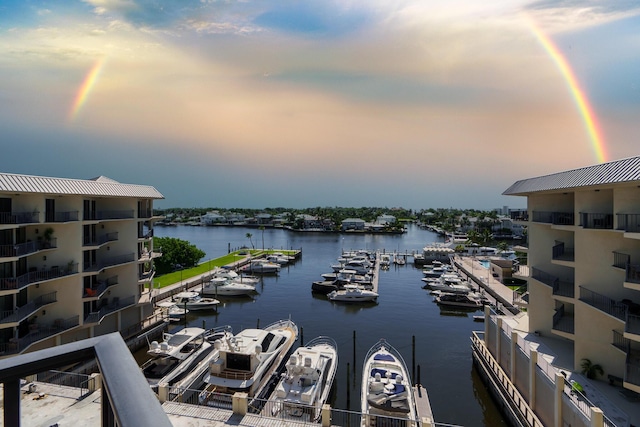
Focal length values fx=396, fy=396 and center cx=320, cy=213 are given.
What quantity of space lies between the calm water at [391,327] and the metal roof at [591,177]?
47.0 feet

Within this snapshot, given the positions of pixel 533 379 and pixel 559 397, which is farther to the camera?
pixel 533 379

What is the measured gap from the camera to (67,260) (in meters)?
28.1

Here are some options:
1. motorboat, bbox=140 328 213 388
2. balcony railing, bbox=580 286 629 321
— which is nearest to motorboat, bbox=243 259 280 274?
motorboat, bbox=140 328 213 388

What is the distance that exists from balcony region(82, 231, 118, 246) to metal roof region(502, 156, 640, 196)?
104 feet

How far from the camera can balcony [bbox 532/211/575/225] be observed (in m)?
24.3

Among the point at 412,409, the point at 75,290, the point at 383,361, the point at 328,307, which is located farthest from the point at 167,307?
the point at 412,409

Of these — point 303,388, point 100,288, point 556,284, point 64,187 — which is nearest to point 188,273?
point 100,288

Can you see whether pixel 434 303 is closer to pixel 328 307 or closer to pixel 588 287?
pixel 328 307

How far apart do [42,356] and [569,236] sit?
3054 cm

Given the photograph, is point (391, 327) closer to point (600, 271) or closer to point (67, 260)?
point (600, 271)

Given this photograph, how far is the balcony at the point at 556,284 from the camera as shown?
23.7 meters

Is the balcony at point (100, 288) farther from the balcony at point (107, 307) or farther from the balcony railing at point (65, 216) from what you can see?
the balcony railing at point (65, 216)

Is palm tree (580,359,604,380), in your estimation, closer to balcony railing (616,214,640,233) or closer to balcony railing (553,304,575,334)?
balcony railing (553,304,575,334)

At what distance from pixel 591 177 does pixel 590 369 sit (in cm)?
994
